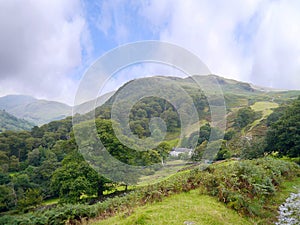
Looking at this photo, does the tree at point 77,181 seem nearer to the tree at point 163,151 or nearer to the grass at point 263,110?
the tree at point 163,151

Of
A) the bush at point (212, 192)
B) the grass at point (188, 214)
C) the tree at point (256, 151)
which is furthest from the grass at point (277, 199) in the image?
the tree at point (256, 151)

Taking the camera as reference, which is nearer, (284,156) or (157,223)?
(157,223)

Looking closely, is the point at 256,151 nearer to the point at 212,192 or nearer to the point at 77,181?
the point at 77,181

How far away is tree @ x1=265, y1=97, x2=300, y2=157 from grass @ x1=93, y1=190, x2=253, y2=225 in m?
18.4

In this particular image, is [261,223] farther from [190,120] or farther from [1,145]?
[1,145]

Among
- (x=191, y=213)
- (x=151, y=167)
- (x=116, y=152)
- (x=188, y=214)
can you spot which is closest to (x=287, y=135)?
(x=151, y=167)

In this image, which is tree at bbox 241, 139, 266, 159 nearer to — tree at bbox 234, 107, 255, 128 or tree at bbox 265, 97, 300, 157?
tree at bbox 265, 97, 300, 157

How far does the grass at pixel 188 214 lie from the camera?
576 centimetres

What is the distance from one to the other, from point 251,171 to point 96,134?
12.1m

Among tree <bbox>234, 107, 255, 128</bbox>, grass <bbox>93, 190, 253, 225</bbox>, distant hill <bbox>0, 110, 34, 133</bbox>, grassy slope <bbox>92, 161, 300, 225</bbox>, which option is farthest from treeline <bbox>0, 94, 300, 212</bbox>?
distant hill <bbox>0, 110, 34, 133</bbox>

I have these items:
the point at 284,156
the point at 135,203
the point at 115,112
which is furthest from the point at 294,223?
the point at 284,156

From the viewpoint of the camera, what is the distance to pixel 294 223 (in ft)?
21.6

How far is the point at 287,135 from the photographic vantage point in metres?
22.7

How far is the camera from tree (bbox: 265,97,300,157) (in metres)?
21.8
